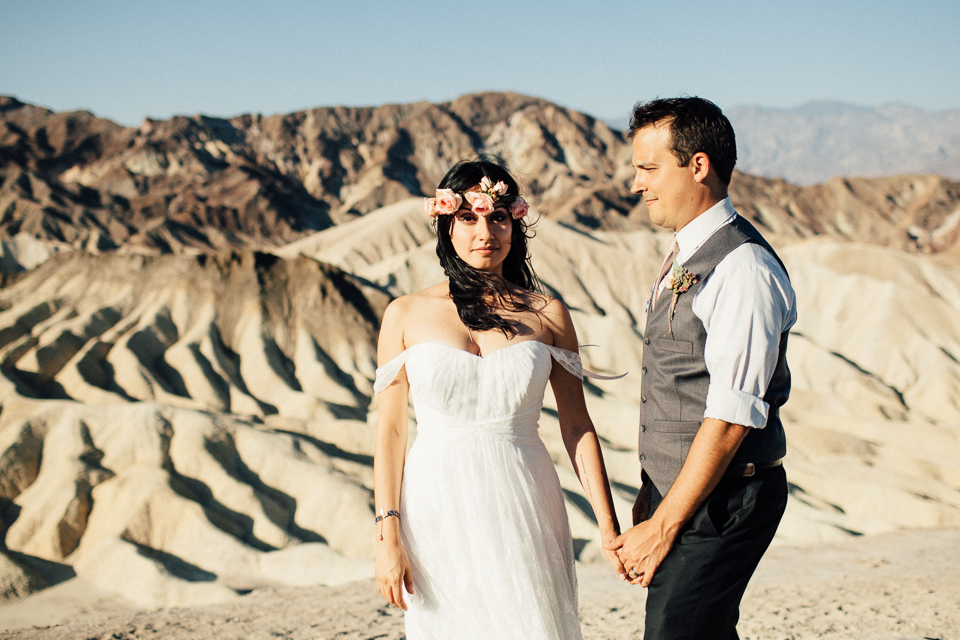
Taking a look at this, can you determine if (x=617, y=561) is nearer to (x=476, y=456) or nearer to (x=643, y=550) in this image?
(x=643, y=550)

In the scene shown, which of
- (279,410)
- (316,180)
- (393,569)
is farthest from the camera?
(316,180)

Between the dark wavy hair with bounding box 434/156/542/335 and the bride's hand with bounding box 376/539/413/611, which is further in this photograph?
the dark wavy hair with bounding box 434/156/542/335

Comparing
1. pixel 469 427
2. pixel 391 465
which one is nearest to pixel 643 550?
pixel 469 427

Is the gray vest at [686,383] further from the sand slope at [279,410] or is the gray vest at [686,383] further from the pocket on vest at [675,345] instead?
the sand slope at [279,410]

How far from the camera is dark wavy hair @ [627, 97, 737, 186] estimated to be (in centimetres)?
256

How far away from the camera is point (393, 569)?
2.88 m

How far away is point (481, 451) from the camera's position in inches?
117

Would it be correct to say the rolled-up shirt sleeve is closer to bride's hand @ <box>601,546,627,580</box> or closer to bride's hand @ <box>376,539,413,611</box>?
bride's hand @ <box>601,546,627,580</box>

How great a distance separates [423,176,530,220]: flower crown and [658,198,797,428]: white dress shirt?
1040 mm

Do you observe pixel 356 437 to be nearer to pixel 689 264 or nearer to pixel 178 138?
pixel 689 264

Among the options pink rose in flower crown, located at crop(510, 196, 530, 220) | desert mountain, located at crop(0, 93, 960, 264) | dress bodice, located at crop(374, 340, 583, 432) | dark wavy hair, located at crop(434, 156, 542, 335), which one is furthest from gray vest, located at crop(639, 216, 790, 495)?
desert mountain, located at crop(0, 93, 960, 264)

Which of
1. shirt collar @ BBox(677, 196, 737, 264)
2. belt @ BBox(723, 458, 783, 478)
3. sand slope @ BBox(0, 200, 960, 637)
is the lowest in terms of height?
sand slope @ BBox(0, 200, 960, 637)

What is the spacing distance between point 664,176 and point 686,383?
740 millimetres

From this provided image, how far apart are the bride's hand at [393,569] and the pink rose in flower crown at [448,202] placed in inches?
53.1
